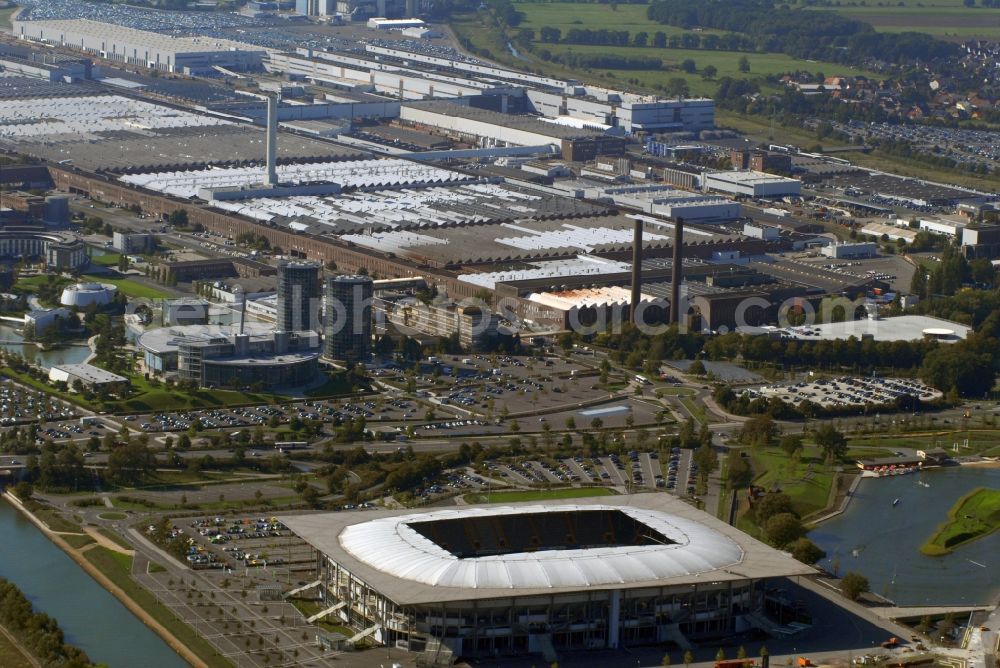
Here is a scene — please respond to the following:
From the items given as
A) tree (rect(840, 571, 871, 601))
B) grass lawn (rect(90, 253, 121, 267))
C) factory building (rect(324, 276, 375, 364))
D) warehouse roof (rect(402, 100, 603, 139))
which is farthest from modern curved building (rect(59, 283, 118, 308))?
warehouse roof (rect(402, 100, 603, 139))

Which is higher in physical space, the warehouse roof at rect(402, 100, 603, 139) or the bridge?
the warehouse roof at rect(402, 100, 603, 139)

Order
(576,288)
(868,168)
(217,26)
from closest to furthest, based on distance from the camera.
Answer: (576,288)
(868,168)
(217,26)

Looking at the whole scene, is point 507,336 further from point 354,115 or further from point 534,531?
point 354,115

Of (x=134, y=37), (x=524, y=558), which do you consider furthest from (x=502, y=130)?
(x=524, y=558)

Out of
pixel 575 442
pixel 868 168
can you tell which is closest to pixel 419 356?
pixel 575 442

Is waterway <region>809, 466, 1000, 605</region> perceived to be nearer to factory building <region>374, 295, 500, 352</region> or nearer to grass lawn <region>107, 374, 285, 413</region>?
factory building <region>374, 295, 500, 352</region>

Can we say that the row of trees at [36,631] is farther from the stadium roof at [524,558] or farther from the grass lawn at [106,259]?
the grass lawn at [106,259]
